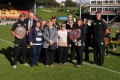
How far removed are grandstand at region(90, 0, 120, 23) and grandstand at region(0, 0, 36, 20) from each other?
2287cm

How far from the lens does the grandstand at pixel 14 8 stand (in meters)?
43.5

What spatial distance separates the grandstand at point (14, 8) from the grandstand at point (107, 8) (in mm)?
22868

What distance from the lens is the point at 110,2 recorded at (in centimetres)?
6531

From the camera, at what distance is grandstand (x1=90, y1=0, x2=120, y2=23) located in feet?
201

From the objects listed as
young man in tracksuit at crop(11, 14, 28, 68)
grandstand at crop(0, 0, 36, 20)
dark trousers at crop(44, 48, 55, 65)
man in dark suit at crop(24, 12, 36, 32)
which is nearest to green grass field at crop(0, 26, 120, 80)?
dark trousers at crop(44, 48, 55, 65)

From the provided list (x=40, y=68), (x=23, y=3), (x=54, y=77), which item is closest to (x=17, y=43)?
(x=40, y=68)

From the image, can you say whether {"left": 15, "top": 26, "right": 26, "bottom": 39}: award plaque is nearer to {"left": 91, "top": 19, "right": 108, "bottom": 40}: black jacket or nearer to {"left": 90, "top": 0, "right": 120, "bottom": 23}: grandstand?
{"left": 91, "top": 19, "right": 108, "bottom": 40}: black jacket

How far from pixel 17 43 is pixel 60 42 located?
4.94 ft

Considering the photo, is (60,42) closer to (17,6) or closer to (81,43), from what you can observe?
(81,43)

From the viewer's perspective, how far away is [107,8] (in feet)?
211

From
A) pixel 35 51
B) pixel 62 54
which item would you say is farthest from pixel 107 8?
pixel 35 51

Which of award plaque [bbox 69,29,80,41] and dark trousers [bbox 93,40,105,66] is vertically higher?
award plaque [bbox 69,29,80,41]

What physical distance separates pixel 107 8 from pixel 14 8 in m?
31.7

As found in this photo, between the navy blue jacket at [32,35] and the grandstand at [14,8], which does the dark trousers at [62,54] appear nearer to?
the navy blue jacket at [32,35]
